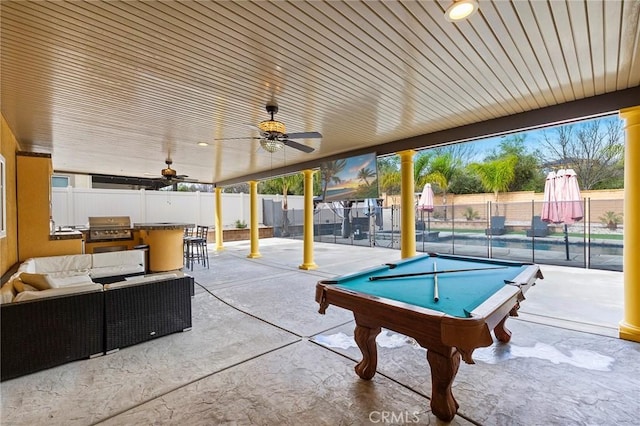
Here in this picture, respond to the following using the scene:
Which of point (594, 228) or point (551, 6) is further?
point (594, 228)

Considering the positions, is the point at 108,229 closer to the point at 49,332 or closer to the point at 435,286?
the point at 49,332

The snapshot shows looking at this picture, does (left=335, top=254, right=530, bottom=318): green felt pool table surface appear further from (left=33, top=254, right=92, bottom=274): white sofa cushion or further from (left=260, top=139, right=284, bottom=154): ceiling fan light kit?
(left=33, top=254, right=92, bottom=274): white sofa cushion

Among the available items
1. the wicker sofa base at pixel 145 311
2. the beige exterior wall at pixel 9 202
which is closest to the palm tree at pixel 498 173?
the wicker sofa base at pixel 145 311

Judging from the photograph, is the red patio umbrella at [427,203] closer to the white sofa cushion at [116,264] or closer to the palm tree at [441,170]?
the palm tree at [441,170]

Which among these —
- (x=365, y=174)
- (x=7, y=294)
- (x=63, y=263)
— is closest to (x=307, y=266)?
(x=365, y=174)

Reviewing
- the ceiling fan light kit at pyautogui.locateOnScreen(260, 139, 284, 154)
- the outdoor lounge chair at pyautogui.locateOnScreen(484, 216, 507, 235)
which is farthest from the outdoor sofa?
the outdoor lounge chair at pyautogui.locateOnScreen(484, 216, 507, 235)

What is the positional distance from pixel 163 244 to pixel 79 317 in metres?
4.03

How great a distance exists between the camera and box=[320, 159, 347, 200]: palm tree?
657 centimetres

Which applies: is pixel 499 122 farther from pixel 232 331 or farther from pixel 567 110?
pixel 232 331

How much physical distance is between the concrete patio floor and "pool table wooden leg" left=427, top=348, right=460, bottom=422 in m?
0.09

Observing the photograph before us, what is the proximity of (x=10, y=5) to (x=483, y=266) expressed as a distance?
15.0 feet

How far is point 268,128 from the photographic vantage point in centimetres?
354

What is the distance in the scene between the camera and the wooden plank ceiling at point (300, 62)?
1.97 meters

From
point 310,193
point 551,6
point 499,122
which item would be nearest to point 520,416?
point 551,6
